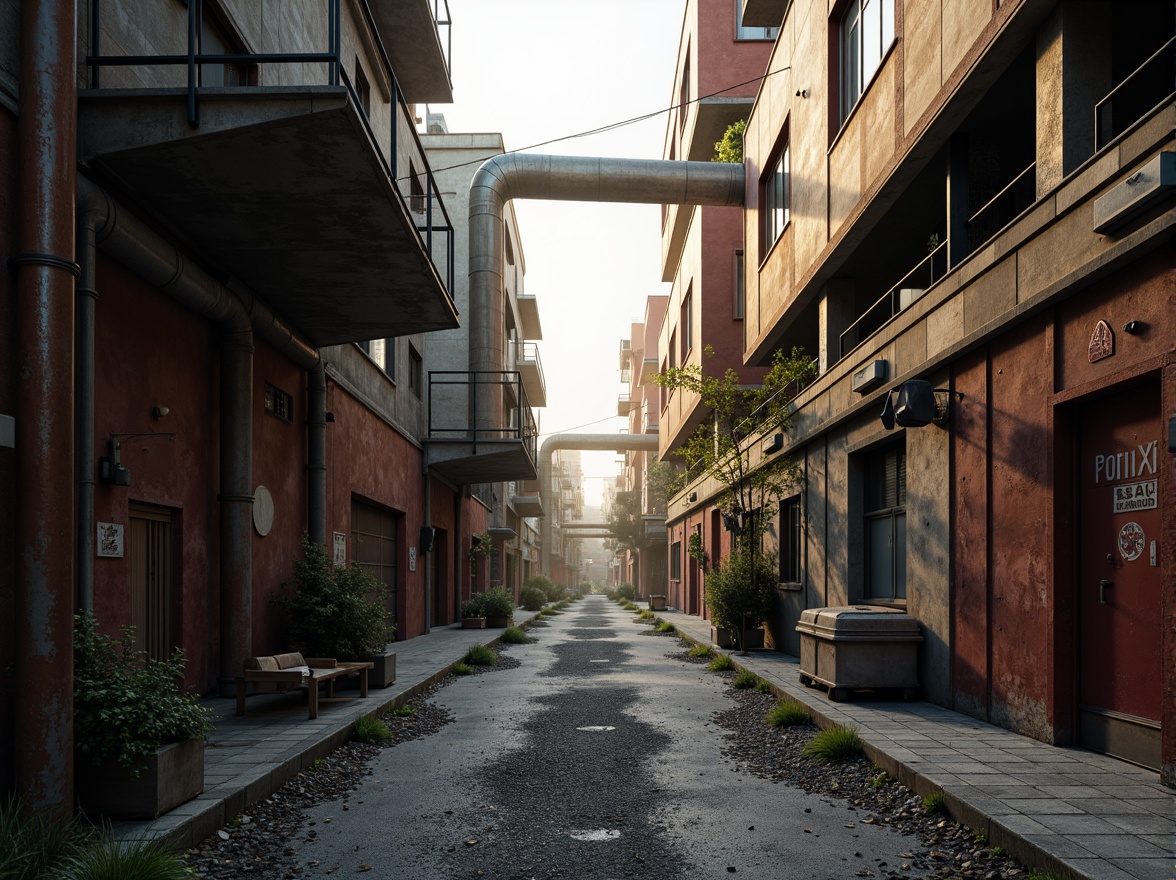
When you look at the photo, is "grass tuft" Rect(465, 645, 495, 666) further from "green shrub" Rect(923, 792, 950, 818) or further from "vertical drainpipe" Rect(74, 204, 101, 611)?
"green shrub" Rect(923, 792, 950, 818)

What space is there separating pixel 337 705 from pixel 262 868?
4.68m

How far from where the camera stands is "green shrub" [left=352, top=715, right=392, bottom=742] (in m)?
7.93

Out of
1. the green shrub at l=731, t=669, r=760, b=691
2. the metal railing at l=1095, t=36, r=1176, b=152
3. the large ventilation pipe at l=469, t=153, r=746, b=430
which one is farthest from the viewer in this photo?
the large ventilation pipe at l=469, t=153, r=746, b=430

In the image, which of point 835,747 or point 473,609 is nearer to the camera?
point 835,747

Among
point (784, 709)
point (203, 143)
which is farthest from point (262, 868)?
point (784, 709)

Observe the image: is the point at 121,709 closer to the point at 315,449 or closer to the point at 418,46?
the point at 315,449

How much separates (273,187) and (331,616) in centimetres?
510

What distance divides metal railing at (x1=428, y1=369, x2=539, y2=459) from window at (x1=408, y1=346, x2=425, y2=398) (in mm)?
291

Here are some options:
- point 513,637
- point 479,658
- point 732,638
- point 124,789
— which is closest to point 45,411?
point 124,789

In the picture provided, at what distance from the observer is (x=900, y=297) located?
10742 millimetres

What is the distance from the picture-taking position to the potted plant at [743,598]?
1559 cm

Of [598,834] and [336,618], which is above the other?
[336,618]

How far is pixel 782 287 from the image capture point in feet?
50.3

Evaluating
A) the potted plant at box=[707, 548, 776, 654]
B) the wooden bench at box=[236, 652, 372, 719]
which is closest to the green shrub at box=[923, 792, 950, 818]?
the wooden bench at box=[236, 652, 372, 719]
